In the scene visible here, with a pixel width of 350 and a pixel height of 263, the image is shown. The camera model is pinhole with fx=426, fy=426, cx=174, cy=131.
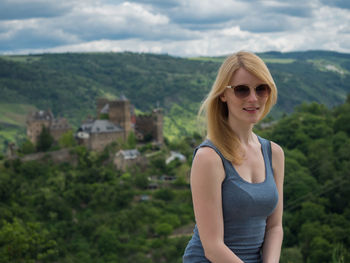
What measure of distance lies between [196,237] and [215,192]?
513 mm

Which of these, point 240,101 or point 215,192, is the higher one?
point 240,101

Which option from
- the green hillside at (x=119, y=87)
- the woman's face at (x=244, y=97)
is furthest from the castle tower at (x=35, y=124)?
the green hillside at (x=119, y=87)

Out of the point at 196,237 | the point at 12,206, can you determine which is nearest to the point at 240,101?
the point at 196,237

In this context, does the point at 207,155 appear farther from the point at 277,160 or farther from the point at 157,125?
the point at 157,125

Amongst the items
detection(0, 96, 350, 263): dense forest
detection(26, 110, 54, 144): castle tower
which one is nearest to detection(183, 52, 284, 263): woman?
detection(0, 96, 350, 263): dense forest

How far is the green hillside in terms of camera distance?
126 m

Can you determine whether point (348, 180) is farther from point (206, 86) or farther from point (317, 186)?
point (206, 86)

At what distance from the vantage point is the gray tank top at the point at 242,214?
10.2 feet

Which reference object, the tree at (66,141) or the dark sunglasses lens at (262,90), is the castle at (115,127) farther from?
the dark sunglasses lens at (262,90)

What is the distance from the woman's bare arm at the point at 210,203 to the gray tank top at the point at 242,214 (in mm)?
81

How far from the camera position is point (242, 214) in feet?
10.2

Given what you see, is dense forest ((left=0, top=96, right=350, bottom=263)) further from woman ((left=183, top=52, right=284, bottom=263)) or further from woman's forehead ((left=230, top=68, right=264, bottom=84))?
woman's forehead ((left=230, top=68, right=264, bottom=84))

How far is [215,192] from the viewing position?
9.90 ft

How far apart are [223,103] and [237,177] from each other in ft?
2.23
